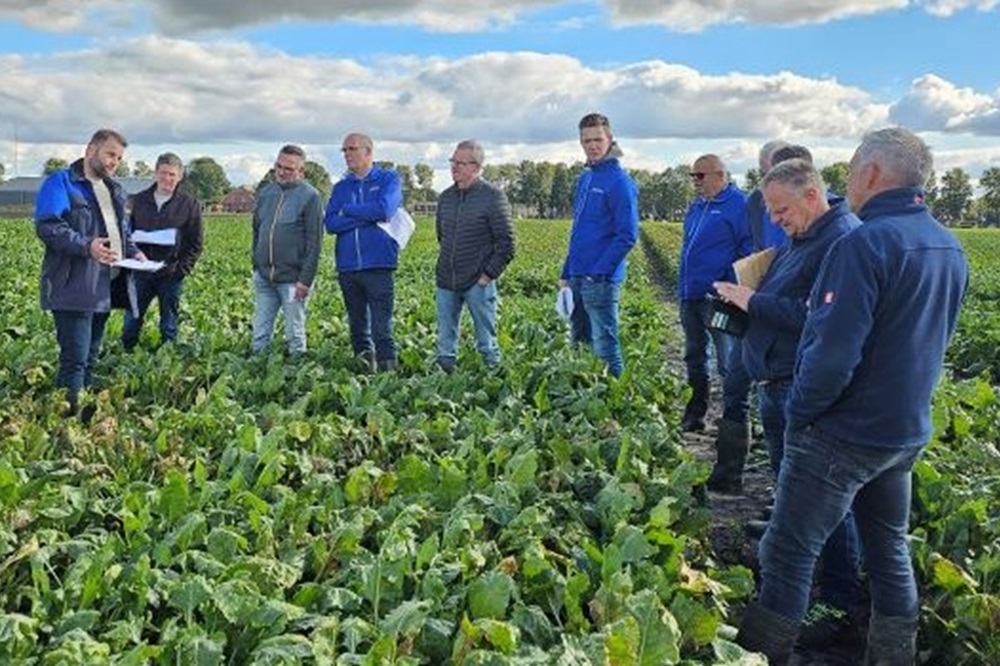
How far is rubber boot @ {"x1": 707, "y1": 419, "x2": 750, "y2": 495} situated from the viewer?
6289mm

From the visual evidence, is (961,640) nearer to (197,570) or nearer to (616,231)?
(197,570)

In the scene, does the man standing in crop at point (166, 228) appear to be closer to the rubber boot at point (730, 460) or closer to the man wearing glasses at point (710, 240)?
the man wearing glasses at point (710, 240)

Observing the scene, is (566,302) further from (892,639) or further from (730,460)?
(892,639)

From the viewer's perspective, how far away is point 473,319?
8266 millimetres

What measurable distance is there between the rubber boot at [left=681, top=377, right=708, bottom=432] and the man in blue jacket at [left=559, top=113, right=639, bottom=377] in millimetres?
577

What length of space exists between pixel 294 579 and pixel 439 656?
0.64 m

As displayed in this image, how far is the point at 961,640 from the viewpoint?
4.17 m

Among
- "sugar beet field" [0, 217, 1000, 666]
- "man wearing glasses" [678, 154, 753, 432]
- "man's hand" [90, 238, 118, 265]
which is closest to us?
"sugar beet field" [0, 217, 1000, 666]

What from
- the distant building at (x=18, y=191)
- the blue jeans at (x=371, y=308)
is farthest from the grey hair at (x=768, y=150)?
the distant building at (x=18, y=191)

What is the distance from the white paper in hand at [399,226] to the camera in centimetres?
818

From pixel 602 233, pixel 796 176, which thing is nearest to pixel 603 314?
pixel 602 233

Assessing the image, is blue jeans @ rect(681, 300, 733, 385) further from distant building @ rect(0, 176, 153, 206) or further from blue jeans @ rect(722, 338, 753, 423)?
distant building @ rect(0, 176, 153, 206)

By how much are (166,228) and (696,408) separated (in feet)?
14.8

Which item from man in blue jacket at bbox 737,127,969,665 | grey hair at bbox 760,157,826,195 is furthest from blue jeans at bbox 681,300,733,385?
man in blue jacket at bbox 737,127,969,665
